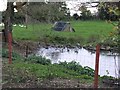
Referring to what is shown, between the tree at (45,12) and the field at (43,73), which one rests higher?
the tree at (45,12)

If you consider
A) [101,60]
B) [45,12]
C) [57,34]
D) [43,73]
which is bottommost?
[43,73]

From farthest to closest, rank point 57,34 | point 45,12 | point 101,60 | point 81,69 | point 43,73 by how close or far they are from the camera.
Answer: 1. point 57,34
2. point 45,12
3. point 101,60
4. point 81,69
5. point 43,73

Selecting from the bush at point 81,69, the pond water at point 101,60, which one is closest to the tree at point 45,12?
the pond water at point 101,60

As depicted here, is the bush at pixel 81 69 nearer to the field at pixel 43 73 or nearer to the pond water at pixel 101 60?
the field at pixel 43 73

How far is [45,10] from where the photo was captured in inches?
348

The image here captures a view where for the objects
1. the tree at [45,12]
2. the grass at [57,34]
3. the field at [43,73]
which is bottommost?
the field at [43,73]

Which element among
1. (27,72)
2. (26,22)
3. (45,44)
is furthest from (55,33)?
(27,72)

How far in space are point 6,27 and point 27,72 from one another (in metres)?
5.73

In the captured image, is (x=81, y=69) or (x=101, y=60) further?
(x=101, y=60)

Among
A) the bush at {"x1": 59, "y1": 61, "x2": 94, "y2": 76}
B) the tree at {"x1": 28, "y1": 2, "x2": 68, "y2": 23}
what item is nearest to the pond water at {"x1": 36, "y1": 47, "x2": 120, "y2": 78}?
the bush at {"x1": 59, "y1": 61, "x2": 94, "y2": 76}

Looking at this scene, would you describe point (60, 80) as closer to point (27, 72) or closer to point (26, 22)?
point (27, 72)

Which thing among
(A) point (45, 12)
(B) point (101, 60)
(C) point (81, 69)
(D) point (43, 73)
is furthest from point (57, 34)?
(D) point (43, 73)

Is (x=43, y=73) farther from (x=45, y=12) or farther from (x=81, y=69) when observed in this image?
(x=45, y=12)

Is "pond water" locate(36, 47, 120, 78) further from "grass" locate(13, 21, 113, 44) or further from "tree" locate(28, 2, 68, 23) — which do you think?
"tree" locate(28, 2, 68, 23)
